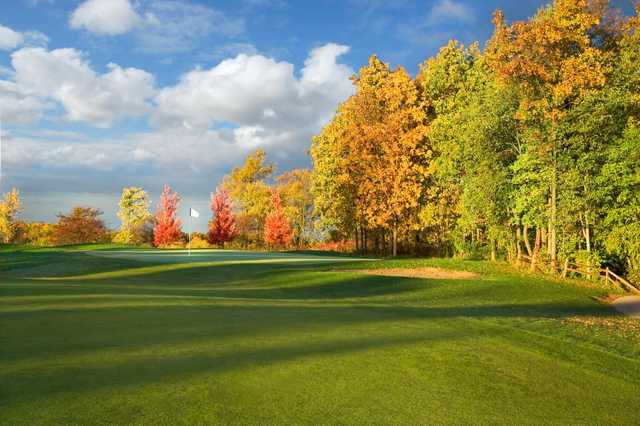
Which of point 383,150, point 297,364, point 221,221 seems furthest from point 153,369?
point 221,221

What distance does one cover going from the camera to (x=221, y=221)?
175 ft

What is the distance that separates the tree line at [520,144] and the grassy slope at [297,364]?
12.2 meters

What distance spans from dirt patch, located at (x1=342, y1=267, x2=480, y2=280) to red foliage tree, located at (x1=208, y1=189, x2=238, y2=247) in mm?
29540

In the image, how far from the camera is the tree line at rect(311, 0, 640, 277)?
905 inches

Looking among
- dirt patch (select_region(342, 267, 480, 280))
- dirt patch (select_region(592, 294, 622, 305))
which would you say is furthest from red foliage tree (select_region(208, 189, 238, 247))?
dirt patch (select_region(592, 294, 622, 305))

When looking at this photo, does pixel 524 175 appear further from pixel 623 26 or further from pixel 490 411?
pixel 490 411

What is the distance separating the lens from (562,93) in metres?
22.9

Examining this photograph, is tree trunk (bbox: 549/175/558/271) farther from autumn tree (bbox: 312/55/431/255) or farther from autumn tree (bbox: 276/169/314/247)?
autumn tree (bbox: 276/169/314/247)

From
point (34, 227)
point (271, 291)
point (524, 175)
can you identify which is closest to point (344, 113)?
point (524, 175)

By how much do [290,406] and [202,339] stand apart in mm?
3218

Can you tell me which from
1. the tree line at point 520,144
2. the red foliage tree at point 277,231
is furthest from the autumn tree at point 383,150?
the red foliage tree at point 277,231

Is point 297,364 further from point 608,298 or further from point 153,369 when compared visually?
point 608,298

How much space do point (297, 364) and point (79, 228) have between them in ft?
196

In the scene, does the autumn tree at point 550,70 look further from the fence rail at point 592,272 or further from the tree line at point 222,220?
the tree line at point 222,220
